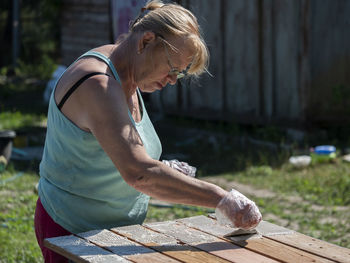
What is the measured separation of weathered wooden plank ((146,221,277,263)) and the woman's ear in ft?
2.52

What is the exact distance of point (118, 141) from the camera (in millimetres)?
2184

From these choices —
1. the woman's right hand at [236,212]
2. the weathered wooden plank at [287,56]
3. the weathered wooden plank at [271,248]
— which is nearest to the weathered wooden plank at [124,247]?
the woman's right hand at [236,212]

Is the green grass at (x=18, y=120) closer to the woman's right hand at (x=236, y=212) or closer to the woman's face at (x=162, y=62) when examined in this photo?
the woman's face at (x=162, y=62)

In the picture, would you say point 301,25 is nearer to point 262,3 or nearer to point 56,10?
point 262,3

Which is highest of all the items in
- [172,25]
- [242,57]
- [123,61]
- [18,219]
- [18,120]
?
[172,25]

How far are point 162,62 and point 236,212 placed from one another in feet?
2.11

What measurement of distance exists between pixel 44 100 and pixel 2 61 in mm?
5606

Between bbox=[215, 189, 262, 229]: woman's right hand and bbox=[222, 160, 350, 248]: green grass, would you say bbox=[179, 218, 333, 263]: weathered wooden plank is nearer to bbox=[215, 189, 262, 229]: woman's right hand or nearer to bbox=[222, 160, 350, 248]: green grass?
bbox=[215, 189, 262, 229]: woman's right hand

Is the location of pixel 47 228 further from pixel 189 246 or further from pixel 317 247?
pixel 317 247

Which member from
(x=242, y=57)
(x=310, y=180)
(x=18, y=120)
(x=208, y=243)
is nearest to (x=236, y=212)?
(x=208, y=243)

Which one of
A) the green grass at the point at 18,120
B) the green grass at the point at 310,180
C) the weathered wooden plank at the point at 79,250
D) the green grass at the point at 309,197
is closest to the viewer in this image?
the weathered wooden plank at the point at 79,250

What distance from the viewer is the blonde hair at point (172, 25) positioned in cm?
231

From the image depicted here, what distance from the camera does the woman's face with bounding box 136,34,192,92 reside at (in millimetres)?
2352

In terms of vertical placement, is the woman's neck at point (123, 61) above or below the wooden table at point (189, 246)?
above
